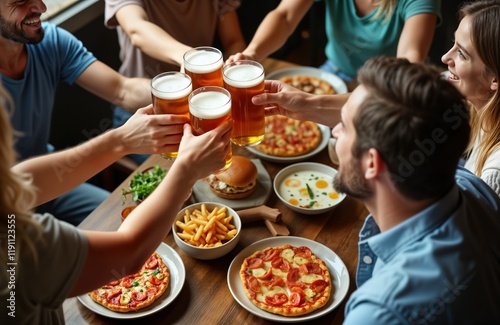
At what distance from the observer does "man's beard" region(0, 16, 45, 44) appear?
225cm

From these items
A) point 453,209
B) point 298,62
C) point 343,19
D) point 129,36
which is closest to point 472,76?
point 453,209

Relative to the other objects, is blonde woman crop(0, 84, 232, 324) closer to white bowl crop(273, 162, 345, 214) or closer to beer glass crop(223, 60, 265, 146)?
beer glass crop(223, 60, 265, 146)

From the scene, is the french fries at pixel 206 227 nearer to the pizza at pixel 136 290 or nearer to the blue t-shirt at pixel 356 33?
the pizza at pixel 136 290

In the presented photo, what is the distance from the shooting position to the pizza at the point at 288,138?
2.45 meters

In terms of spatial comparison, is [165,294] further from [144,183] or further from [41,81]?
[41,81]

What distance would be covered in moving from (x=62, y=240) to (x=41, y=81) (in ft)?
4.84

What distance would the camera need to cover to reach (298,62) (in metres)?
5.18

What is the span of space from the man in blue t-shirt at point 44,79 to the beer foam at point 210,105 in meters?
0.97

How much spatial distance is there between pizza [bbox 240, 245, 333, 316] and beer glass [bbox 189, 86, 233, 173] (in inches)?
17.3

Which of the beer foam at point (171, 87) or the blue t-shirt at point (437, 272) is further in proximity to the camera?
the beer foam at point (171, 87)

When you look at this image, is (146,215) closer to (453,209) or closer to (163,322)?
(163,322)

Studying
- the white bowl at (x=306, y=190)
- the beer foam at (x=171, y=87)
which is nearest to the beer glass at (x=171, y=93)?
the beer foam at (x=171, y=87)

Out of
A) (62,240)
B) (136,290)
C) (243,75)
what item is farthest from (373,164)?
(136,290)

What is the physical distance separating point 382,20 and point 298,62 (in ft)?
7.28
